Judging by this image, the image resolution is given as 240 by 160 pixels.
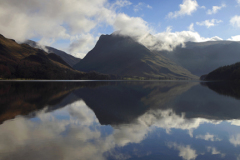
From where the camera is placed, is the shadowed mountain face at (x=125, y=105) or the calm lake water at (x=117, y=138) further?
the shadowed mountain face at (x=125, y=105)

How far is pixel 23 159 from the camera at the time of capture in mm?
9211

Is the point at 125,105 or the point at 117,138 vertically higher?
the point at 125,105

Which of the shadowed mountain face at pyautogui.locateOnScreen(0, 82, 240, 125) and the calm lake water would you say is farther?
the shadowed mountain face at pyautogui.locateOnScreen(0, 82, 240, 125)

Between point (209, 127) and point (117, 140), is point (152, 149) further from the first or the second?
point (209, 127)

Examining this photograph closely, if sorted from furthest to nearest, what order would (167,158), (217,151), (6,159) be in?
1. (217,151)
2. (167,158)
3. (6,159)

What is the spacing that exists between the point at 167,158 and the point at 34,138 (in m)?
9.17

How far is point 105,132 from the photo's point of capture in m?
14.5

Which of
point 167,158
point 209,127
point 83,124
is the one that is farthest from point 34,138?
point 209,127

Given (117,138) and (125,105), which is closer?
(117,138)

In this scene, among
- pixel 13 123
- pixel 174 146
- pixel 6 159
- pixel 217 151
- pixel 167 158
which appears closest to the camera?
pixel 6 159

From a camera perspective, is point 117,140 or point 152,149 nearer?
point 152,149

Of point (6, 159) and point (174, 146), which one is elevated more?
point (6, 159)

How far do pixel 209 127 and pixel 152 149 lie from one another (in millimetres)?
8250

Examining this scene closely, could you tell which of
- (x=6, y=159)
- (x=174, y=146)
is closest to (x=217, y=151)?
(x=174, y=146)
